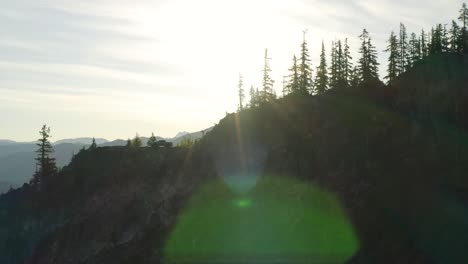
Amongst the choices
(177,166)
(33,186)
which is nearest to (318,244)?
(177,166)

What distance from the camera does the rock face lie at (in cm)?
3953

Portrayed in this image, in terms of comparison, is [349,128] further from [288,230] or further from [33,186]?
[33,186]

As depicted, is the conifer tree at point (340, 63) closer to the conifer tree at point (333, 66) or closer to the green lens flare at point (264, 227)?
the conifer tree at point (333, 66)

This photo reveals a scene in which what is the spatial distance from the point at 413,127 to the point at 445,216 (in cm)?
1262

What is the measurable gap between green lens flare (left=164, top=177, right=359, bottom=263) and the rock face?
34 cm

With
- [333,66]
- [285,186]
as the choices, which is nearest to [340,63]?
[333,66]

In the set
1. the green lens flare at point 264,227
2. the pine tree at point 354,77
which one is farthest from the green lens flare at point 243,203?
the pine tree at point 354,77

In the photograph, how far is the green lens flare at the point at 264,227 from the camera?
4388 centimetres

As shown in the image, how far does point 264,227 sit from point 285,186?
17.5ft

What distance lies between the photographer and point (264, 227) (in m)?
50.9

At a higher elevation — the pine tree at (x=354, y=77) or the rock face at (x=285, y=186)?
the pine tree at (x=354, y=77)

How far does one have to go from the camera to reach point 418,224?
38.2 m

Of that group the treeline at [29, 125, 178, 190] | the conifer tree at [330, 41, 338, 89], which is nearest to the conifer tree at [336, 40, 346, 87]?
the conifer tree at [330, 41, 338, 89]

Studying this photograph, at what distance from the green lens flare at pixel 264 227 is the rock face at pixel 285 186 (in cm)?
34
